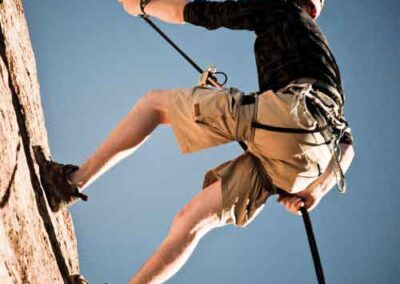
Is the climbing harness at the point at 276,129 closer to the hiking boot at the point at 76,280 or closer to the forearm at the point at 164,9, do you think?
the forearm at the point at 164,9

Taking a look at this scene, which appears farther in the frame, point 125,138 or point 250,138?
point 125,138

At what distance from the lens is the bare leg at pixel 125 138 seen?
13.5 ft

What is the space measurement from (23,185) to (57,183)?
1.44 feet

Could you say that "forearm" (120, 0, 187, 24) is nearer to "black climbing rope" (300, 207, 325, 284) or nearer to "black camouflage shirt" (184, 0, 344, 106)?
"black camouflage shirt" (184, 0, 344, 106)

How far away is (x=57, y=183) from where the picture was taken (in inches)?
167

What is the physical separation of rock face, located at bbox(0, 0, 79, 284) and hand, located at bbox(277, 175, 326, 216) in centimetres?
201

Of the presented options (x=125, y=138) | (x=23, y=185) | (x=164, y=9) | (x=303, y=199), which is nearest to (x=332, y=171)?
(x=303, y=199)

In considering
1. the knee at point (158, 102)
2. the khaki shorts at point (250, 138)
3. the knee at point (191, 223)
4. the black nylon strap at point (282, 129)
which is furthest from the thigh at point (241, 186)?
the knee at point (158, 102)

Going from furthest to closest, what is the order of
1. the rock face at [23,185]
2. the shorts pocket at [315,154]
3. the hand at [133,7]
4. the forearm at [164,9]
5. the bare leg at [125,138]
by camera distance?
the hand at [133,7], the forearm at [164,9], the bare leg at [125,138], the shorts pocket at [315,154], the rock face at [23,185]

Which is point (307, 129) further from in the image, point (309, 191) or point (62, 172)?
point (62, 172)

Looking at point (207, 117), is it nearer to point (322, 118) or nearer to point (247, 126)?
point (247, 126)

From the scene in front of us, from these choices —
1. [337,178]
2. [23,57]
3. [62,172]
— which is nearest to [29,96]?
[23,57]

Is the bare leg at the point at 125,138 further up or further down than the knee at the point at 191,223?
further up

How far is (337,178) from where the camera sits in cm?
444
